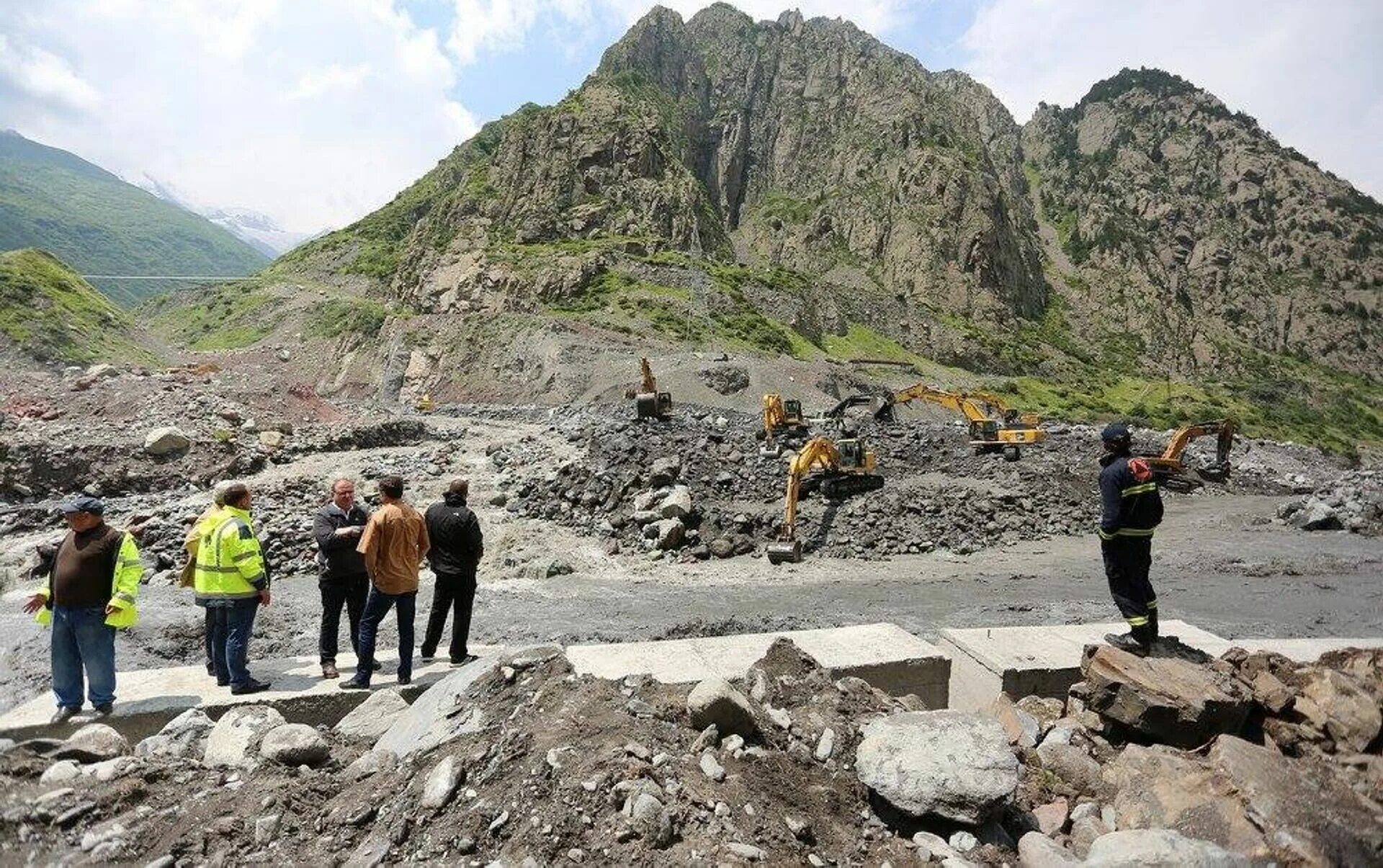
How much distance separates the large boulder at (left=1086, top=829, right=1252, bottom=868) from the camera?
9.30ft

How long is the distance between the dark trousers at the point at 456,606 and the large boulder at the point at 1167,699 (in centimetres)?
486

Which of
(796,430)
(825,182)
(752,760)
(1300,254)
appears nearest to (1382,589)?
(796,430)

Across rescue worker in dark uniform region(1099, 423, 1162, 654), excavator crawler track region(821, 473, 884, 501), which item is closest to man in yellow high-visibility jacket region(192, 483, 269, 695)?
rescue worker in dark uniform region(1099, 423, 1162, 654)

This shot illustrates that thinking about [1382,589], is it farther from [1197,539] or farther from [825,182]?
[825,182]

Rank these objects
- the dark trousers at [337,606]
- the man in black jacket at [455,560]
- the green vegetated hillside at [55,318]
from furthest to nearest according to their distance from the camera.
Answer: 1. the green vegetated hillside at [55,318]
2. the man in black jacket at [455,560]
3. the dark trousers at [337,606]

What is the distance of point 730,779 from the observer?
346 centimetres

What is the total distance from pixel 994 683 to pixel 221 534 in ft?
19.5

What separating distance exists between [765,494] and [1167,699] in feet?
43.8

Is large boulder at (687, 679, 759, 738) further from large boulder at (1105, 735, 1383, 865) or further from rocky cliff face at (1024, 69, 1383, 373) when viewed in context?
rocky cliff face at (1024, 69, 1383, 373)

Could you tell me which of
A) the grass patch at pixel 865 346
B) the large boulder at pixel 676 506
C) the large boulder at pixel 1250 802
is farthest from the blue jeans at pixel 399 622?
the grass patch at pixel 865 346

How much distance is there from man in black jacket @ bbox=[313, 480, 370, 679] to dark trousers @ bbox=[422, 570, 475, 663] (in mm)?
618

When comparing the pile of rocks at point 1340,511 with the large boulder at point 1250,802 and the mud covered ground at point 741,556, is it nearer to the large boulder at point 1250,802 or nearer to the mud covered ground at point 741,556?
the mud covered ground at point 741,556

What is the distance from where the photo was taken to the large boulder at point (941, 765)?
3.38m

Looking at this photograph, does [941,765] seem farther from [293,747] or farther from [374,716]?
[374,716]
